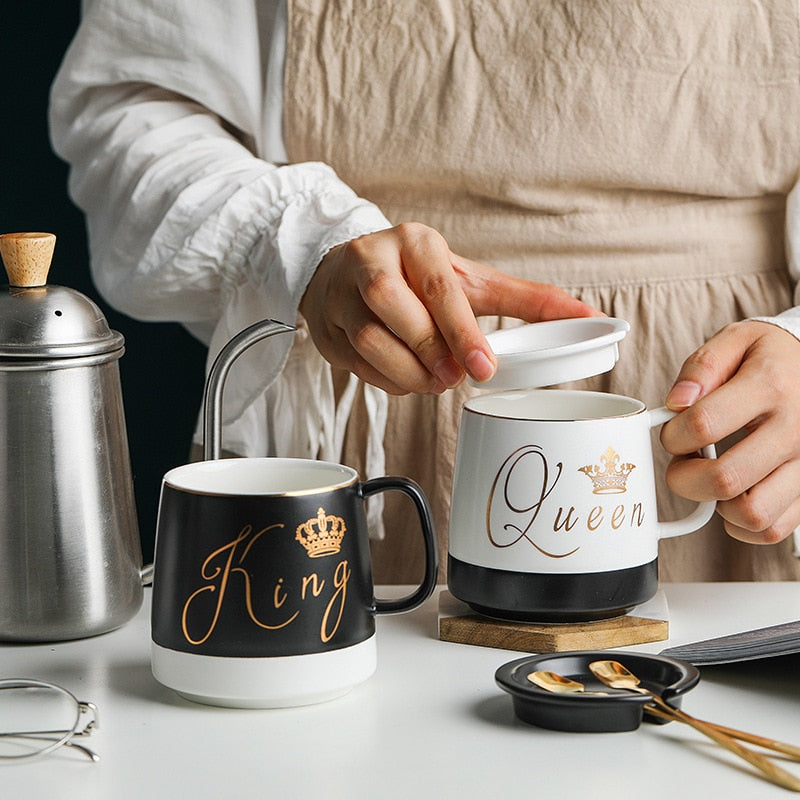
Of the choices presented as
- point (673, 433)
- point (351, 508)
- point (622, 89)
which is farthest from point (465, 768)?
point (622, 89)

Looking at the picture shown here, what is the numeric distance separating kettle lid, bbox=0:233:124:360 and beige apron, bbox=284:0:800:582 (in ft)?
1.35

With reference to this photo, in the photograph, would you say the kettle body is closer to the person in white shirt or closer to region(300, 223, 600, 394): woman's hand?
region(300, 223, 600, 394): woman's hand

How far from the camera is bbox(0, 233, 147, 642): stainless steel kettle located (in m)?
0.66

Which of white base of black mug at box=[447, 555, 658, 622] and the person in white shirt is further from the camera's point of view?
the person in white shirt

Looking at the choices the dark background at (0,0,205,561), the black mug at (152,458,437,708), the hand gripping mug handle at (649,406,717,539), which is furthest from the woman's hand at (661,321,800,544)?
the dark background at (0,0,205,561)

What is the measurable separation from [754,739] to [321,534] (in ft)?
0.72

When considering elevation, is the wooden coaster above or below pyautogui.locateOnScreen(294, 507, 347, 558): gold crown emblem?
below

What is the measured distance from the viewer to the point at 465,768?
20.6 inches

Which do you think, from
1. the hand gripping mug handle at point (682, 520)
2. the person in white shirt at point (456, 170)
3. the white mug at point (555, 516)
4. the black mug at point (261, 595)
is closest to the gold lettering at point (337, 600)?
the black mug at point (261, 595)

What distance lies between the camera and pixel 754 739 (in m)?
0.53

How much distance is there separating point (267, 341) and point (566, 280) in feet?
0.86

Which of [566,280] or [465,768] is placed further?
[566,280]

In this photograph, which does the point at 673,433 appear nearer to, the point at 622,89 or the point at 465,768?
the point at 465,768

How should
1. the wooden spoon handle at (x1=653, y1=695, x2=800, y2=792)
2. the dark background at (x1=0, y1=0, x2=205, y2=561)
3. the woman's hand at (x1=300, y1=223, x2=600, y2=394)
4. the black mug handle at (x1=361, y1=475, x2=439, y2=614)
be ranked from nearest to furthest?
the wooden spoon handle at (x1=653, y1=695, x2=800, y2=792), the black mug handle at (x1=361, y1=475, x2=439, y2=614), the woman's hand at (x1=300, y1=223, x2=600, y2=394), the dark background at (x1=0, y1=0, x2=205, y2=561)
